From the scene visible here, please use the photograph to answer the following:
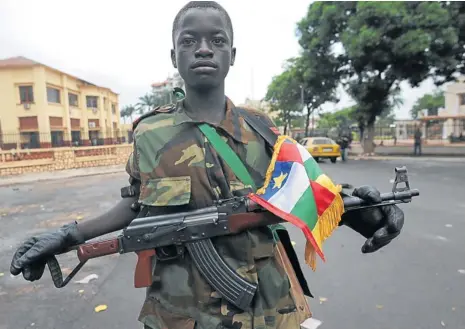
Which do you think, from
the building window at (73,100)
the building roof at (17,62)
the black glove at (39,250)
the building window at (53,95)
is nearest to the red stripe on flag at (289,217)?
the black glove at (39,250)

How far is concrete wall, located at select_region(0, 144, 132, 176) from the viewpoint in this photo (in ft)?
44.9

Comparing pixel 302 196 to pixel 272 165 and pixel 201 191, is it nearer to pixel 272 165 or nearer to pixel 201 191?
pixel 272 165

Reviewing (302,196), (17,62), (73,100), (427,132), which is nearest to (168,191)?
(302,196)

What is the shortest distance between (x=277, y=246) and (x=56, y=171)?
15299mm

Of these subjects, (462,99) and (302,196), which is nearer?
(302,196)

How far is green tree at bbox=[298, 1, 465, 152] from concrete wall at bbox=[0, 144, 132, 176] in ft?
37.0

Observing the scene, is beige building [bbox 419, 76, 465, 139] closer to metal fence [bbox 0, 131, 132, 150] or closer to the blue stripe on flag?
metal fence [bbox 0, 131, 132, 150]

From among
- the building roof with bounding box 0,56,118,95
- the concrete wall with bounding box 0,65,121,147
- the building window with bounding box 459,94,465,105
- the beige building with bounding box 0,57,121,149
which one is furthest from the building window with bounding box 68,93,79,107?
the building window with bounding box 459,94,465,105

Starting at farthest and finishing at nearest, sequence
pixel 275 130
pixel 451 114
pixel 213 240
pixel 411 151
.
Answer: pixel 451 114, pixel 411 151, pixel 275 130, pixel 213 240

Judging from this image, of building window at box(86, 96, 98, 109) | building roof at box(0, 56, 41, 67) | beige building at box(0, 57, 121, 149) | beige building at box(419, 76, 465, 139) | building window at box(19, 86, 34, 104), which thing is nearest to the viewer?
building roof at box(0, 56, 41, 67)

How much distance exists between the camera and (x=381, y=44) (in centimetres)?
1445

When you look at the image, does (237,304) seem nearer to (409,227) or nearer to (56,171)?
(409,227)

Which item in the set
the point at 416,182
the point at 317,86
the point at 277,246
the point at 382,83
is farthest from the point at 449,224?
the point at 317,86

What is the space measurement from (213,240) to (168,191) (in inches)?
8.9
